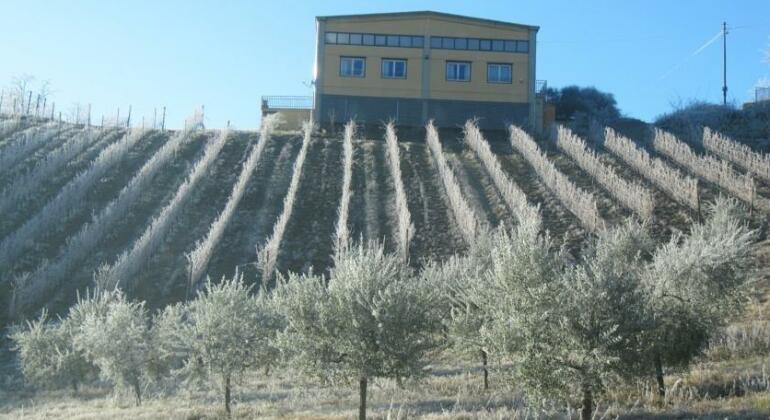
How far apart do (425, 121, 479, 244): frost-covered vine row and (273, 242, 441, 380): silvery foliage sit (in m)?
14.0

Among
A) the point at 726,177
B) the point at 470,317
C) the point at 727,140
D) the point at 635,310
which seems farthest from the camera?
the point at 727,140

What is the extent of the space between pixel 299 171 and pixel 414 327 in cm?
2694

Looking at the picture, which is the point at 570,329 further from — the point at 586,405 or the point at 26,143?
the point at 26,143

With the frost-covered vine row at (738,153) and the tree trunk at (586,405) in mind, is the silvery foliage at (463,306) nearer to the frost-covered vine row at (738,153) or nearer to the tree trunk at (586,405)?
the tree trunk at (586,405)

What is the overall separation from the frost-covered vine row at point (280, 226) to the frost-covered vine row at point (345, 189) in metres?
2.29

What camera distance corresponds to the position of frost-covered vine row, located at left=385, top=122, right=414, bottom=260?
30.8 metres

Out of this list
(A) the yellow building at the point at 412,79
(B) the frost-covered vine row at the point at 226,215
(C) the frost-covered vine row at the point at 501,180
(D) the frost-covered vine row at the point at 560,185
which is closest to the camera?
(B) the frost-covered vine row at the point at 226,215

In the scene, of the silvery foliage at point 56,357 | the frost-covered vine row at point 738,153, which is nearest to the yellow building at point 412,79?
the frost-covered vine row at point 738,153

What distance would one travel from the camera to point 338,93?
1930 inches

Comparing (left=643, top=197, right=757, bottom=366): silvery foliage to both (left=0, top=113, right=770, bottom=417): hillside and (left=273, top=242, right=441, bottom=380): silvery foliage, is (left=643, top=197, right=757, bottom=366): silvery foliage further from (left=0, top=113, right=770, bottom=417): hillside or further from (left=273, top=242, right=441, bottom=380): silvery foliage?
(left=273, top=242, right=441, bottom=380): silvery foliage

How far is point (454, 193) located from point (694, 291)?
63.5 feet

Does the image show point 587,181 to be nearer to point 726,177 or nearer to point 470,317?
point 726,177

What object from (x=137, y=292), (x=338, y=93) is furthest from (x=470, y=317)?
(x=338, y=93)

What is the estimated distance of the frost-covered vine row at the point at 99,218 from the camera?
27703mm
